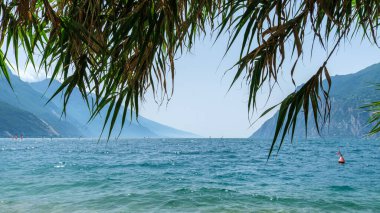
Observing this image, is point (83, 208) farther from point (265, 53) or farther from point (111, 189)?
point (265, 53)

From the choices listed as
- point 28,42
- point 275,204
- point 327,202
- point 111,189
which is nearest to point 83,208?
point 111,189

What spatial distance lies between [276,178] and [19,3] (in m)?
23.5

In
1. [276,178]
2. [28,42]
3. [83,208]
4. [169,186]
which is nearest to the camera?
[28,42]

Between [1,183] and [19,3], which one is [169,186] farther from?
[19,3]

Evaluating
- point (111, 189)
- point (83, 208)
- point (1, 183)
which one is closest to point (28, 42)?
point (83, 208)

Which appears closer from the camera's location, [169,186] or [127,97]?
[127,97]

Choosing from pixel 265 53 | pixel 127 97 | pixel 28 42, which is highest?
pixel 28 42

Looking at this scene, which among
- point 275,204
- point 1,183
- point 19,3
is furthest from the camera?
point 1,183

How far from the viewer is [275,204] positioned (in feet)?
48.1

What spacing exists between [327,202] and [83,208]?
888cm

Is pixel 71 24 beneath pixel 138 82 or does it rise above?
above

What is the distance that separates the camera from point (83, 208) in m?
13.6

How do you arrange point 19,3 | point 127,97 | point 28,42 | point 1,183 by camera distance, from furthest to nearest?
point 1,183 → point 28,42 → point 127,97 → point 19,3

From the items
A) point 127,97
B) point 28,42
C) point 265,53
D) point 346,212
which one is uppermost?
point 28,42
